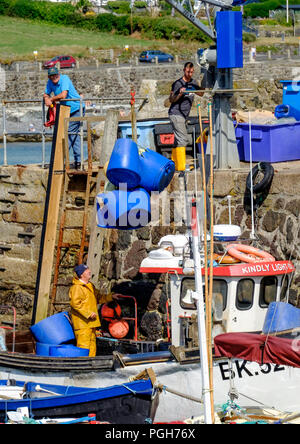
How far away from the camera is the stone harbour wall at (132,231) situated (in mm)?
11625

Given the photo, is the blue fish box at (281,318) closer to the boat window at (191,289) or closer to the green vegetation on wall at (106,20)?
the boat window at (191,289)

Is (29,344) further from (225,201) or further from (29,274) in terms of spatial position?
(225,201)

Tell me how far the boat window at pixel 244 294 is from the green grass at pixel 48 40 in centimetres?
4453

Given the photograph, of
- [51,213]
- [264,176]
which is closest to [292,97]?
[264,176]

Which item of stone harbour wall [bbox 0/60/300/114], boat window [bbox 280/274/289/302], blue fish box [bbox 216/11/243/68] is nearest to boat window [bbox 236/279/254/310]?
boat window [bbox 280/274/289/302]

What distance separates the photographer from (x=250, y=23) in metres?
57.4

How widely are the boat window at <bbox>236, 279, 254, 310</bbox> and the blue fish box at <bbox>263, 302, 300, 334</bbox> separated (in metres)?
0.33

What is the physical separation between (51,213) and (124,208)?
2.36 meters

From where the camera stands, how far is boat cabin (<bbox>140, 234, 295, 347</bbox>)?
10.1 m

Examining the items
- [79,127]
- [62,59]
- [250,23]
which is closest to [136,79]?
[62,59]

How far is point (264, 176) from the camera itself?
11656 mm

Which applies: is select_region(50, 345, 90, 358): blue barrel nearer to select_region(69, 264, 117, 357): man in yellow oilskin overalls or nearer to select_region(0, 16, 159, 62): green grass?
select_region(69, 264, 117, 357): man in yellow oilskin overalls

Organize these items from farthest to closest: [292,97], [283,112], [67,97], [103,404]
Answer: [292,97] → [283,112] → [67,97] → [103,404]

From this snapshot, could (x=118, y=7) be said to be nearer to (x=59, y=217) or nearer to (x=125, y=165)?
(x=59, y=217)
